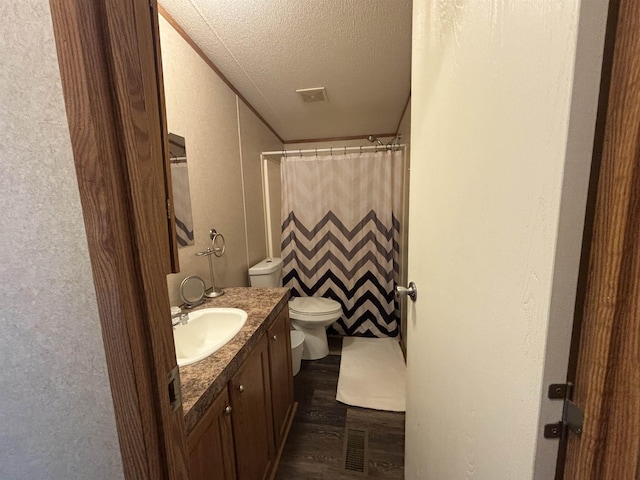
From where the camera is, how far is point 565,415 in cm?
36

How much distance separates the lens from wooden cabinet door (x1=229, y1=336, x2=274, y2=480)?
94cm

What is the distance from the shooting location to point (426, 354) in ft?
2.76

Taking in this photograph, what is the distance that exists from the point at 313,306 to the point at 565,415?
1.97 meters

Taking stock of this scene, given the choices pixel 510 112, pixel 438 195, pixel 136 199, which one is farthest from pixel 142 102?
pixel 438 195

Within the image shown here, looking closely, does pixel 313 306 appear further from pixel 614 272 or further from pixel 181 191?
pixel 614 272

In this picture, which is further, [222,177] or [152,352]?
[222,177]

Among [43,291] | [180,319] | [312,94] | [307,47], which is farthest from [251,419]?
[312,94]

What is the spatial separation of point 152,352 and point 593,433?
0.61 m

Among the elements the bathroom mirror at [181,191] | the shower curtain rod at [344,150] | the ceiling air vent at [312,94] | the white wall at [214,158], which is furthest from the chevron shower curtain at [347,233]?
the bathroom mirror at [181,191]

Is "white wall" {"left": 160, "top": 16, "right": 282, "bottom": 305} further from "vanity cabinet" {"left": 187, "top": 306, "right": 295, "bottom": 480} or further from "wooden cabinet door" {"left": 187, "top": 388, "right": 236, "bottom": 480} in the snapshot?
"wooden cabinet door" {"left": 187, "top": 388, "right": 236, "bottom": 480}

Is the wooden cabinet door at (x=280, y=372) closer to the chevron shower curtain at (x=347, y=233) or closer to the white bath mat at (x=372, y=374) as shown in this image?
the white bath mat at (x=372, y=374)

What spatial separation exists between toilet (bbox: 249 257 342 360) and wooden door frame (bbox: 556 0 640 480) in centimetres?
189

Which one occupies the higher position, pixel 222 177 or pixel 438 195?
pixel 222 177

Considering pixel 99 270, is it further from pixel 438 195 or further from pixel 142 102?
pixel 438 195
